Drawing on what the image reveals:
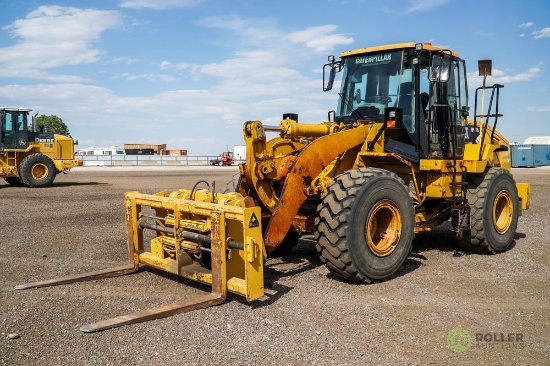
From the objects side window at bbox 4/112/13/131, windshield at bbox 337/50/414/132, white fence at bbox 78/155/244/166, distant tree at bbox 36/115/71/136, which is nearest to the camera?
windshield at bbox 337/50/414/132

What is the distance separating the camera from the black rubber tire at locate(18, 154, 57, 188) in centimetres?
2034

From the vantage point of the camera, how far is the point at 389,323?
481cm

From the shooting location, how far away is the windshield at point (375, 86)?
290 inches

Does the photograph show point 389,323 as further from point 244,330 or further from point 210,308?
point 210,308

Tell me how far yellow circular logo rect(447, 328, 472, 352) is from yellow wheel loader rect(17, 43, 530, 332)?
1.48 metres

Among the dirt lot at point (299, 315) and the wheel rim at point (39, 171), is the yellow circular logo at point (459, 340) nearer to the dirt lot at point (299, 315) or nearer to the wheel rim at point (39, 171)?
the dirt lot at point (299, 315)

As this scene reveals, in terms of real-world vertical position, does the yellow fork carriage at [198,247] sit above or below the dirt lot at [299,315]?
above

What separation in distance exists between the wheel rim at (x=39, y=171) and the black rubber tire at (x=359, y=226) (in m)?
18.0

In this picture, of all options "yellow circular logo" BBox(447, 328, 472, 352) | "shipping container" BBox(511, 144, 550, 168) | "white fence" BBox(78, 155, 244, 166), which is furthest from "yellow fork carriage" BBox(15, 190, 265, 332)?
"shipping container" BBox(511, 144, 550, 168)

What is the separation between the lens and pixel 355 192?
587 centimetres

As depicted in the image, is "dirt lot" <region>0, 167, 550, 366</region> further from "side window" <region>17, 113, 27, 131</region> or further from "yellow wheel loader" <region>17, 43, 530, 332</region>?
"side window" <region>17, 113, 27, 131</region>

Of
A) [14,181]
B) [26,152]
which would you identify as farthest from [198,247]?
[14,181]

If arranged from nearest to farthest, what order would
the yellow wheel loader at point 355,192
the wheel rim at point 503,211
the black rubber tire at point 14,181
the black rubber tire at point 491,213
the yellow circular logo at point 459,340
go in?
the yellow circular logo at point 459,340
the yellow wheel loader at point 355,192
the black rubber tire at point 491,213
the wheel rim at point 503,211
the black rubber tire at point 14,181

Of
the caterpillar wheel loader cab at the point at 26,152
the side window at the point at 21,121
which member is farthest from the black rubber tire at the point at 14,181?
the side window at the point at 21,121
